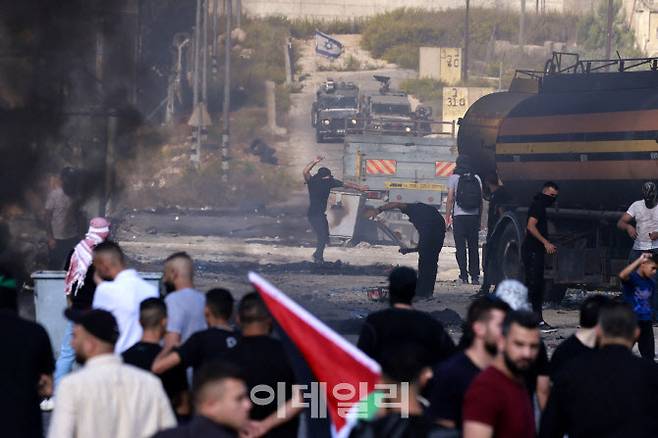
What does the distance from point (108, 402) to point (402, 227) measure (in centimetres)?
2070

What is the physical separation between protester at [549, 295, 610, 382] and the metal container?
4.45 m

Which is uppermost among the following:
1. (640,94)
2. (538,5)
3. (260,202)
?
(538,5)

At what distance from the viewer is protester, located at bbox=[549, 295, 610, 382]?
6.77m

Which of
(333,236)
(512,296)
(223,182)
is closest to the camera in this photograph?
(512,296)

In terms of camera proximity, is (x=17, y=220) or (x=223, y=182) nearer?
(x=17, y=220)

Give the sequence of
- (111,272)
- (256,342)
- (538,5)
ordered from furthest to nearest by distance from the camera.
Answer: (538,5) → (111,272) → (256,342)

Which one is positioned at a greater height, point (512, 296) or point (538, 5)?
point (538, 5)

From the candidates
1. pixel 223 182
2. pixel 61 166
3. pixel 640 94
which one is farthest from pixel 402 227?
pixel 223 182

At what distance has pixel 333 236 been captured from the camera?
25.5 metres

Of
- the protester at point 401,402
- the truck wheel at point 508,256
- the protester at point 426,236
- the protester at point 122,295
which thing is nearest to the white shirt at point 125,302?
the protester at point 122,295

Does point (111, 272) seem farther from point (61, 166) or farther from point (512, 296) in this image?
point (61, 166)

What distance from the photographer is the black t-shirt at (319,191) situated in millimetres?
21531

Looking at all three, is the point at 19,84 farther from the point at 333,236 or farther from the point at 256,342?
the point at 256,342

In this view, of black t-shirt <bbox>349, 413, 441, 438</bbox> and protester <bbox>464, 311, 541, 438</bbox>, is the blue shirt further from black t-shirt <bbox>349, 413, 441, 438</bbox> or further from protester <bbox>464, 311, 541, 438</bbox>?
black t-shirt <bbox>349, 413, 441, 438</bbox>
